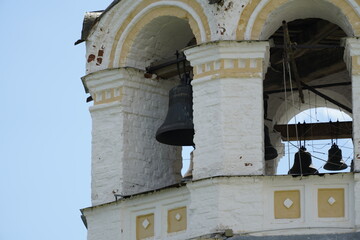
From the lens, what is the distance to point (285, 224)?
20.9m

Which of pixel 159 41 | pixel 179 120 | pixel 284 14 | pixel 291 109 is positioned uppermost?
pixel 284 14

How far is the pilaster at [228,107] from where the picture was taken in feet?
69.3

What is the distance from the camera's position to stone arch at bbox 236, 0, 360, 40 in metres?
21.5

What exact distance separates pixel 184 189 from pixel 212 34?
1.73 metres

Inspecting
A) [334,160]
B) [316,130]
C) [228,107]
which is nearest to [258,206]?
[228,107]

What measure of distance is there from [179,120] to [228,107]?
914 mm

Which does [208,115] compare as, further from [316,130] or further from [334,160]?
[316,130]

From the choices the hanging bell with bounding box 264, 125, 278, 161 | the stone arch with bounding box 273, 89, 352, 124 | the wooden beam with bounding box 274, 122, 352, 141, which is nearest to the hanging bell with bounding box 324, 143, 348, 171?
the wooden beam with bounding box 274, 122, 352, 141

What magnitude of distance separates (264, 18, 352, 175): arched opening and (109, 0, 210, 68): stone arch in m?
1.03

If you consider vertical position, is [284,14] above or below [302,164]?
above

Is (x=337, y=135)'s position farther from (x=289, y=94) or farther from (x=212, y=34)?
(x=212, y=34)

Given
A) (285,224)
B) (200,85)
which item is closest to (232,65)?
(200,85)

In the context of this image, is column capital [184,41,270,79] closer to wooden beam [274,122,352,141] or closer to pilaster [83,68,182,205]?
pilaster [83,68,182,205]

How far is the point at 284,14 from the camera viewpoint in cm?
2191
